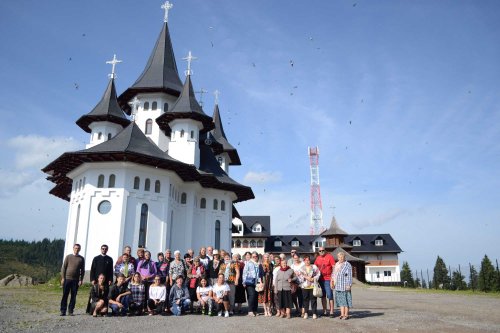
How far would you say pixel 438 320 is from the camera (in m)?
10.2

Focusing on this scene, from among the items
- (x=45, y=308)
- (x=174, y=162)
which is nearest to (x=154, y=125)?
(x=174, y=162)

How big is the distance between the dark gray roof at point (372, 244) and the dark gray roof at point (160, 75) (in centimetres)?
4165

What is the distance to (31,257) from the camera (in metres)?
110

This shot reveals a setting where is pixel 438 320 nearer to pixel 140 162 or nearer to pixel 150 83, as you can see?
pixel 140 162

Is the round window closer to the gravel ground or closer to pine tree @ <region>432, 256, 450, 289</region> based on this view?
the gravel ground

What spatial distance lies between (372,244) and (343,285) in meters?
56.4

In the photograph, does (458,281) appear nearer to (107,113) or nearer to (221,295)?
(107,113)

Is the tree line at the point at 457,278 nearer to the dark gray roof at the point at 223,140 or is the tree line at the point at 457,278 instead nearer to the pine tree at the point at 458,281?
the pine tree at the point at 458,281

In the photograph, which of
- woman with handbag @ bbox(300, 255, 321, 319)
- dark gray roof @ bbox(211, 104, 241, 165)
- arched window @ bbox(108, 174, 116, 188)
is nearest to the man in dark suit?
woman with handbag @ bbox(300, 255, 321, 319)

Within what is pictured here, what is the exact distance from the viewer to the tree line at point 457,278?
42.5 metres

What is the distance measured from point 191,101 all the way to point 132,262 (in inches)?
763

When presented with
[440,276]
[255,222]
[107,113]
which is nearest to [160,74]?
[107,113]

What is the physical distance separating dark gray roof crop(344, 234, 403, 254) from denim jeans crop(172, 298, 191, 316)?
55.3m

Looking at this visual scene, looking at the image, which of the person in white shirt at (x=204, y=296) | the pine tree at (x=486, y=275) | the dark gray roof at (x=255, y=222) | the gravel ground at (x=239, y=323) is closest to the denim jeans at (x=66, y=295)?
the gravel ground at (x=239, y=323)
